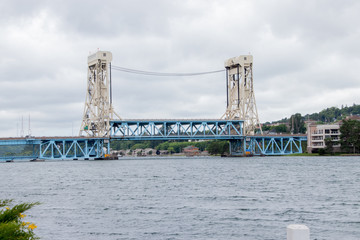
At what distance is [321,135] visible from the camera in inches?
5482

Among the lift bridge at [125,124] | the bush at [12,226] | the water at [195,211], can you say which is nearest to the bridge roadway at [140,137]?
the lift bridge at [125,124]

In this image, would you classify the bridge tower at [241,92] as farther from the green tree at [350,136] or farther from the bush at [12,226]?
the bush at [12,226]

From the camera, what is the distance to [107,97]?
428 ft

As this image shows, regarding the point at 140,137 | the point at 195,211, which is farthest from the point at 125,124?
the point at 195,211

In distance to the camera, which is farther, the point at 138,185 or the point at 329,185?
the point at 138,185

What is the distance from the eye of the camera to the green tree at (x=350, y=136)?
404 feet

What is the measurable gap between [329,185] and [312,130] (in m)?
98.9

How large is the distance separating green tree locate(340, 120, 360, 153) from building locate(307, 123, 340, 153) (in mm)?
5155

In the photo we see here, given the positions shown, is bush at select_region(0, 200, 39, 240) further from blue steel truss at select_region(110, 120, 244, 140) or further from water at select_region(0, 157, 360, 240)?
blue steel truss at select_region(110, 120, 244, 140)

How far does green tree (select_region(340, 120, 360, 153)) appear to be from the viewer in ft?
404

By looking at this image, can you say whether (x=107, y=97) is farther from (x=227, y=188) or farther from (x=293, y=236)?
(x=293, y=236)

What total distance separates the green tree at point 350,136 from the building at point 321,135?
16.9ft

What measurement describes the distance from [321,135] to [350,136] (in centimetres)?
1518

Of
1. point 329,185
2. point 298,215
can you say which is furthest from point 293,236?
point 329,185
